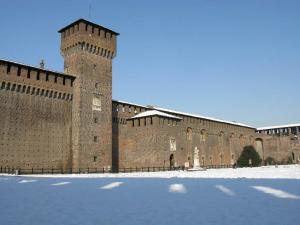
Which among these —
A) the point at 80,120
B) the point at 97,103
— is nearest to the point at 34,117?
the point at 80,120

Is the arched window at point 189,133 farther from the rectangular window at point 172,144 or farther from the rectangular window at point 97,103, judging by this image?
the rectangular window at point 97,103

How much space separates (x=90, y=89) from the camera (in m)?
Result: 31.6

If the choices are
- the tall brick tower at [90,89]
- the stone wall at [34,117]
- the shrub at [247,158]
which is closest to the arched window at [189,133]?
the shrub at [247,158]

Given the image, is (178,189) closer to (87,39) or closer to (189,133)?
(87,39)

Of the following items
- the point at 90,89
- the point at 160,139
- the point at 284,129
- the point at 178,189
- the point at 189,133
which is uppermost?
the point at 90,89

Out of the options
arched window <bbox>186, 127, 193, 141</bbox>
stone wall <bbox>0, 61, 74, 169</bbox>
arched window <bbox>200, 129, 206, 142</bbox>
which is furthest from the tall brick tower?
arched window <bbox>200, 129, 206, 142</bbox>

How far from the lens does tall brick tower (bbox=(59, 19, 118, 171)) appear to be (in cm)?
3008

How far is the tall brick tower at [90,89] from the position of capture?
98.7 ft

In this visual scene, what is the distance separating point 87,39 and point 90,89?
197 inches

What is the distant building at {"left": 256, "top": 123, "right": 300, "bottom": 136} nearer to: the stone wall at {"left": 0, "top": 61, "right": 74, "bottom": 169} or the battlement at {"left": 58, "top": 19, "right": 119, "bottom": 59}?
the battlement at {"left": 58, "top": 19, "right": 119, "bottom": 59}

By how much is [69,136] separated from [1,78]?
794 centimetres

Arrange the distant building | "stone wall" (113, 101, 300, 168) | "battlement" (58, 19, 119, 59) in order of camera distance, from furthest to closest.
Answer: the distant building, "stone wall" (113, 101, 300, 168), "battlement" (58, 19, 119, 59)

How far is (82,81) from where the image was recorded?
30875mm

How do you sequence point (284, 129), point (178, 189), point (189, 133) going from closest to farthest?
point (178, 189) → point (189, 133) → point (284, 129)
